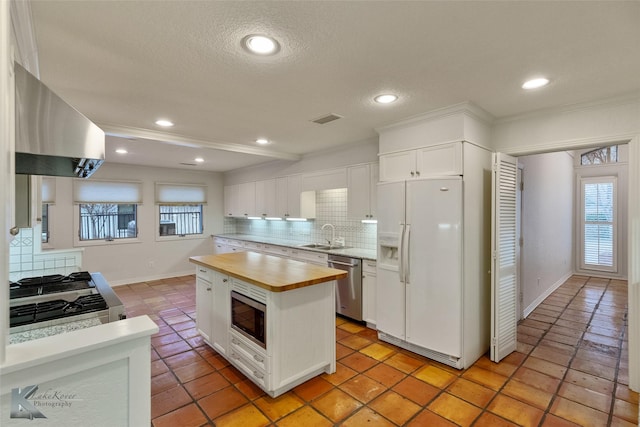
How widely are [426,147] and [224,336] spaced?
2707 mm

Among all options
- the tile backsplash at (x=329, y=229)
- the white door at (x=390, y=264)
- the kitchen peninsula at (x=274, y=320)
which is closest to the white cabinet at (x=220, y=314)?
the kitchen peninsula at (x=274, y=320)

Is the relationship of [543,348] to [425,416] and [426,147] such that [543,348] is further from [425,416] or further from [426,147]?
[426,147]

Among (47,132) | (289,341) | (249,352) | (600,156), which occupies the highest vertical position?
(600,156)

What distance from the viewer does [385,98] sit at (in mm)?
2627

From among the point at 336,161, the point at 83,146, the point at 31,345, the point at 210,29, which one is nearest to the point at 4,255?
the point at 31,345

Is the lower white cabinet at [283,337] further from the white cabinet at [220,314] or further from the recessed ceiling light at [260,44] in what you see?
the recessed ceiling light at [260,44]

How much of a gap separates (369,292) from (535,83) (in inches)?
104

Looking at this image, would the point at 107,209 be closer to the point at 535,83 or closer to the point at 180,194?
the point at 180,194

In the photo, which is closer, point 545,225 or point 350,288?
point 350,288

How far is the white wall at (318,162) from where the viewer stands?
4199 mm

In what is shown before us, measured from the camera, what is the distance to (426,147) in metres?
3.07

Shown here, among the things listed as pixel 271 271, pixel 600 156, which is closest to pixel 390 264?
pixel 271 271

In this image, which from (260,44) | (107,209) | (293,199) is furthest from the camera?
(107,209)

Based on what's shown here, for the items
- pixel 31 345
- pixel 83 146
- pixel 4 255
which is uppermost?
pixel 83 146
